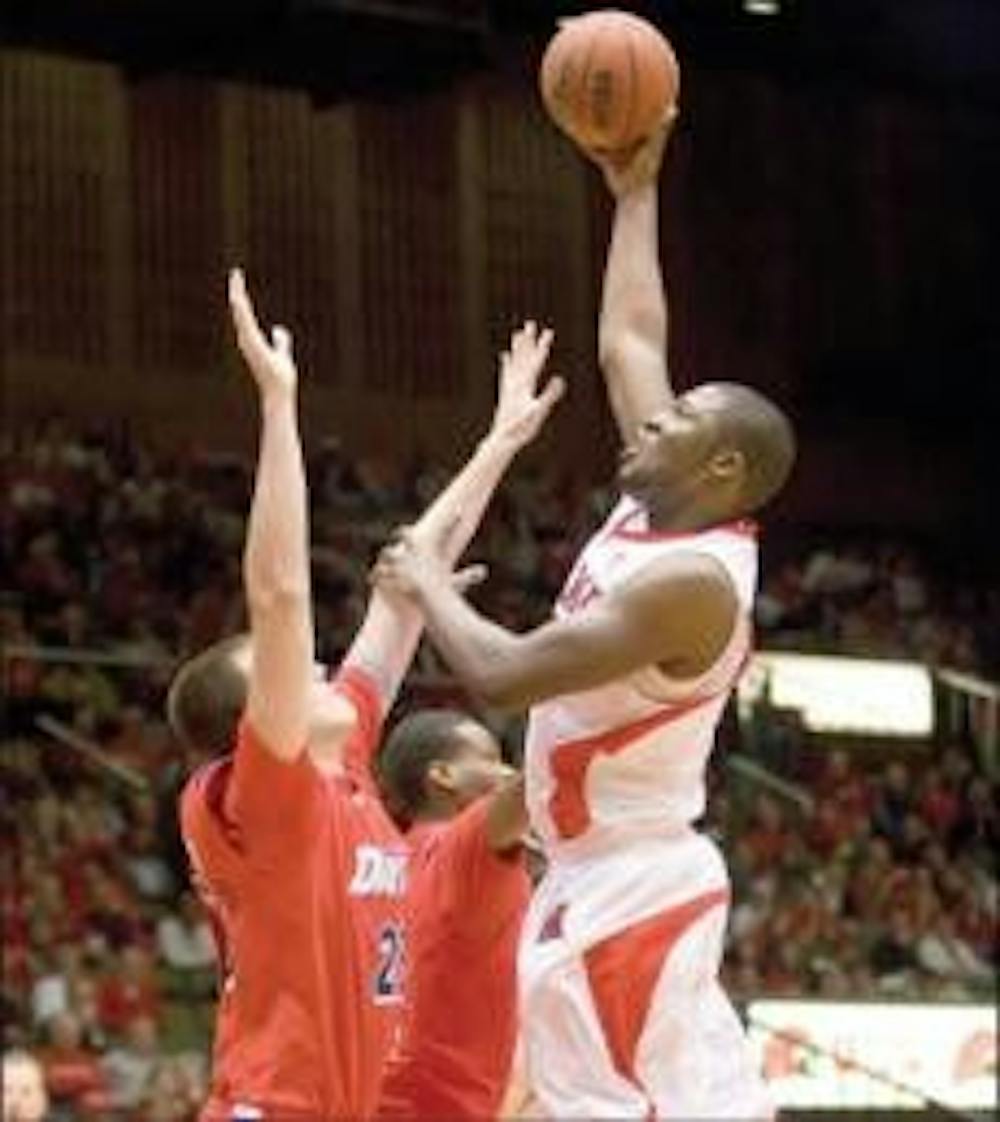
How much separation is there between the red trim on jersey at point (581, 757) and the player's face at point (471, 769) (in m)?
0.99

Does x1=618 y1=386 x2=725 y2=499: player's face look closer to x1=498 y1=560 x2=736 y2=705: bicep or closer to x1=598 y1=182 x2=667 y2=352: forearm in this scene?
x1=498 y1=560 x2=736 y2=705: bicep

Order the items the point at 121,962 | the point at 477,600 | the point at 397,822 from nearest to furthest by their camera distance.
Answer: the point at 397,822
the point at 121,962
the point at 477,600

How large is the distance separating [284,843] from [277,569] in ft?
1.50

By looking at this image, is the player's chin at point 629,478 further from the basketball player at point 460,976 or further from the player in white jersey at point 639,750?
the basketball player at point 460,976

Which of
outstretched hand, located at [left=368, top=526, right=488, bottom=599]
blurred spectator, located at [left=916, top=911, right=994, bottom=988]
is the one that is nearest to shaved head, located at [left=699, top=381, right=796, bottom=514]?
outstretched hand, located at [left=368, top=526, right=488, bottom=599]

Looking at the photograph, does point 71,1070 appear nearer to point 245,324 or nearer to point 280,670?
point 280,670

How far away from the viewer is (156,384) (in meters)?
17.8

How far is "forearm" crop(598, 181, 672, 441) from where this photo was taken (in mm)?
5348

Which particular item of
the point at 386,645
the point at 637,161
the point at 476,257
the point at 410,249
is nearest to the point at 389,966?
the point at 386,645

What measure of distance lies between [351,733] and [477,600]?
37.8 ft

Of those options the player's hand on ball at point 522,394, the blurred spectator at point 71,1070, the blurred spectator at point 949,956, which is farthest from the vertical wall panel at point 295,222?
the player's hand on ball at point 522,394

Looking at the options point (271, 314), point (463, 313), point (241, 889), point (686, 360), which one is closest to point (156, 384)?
point (271, 314)

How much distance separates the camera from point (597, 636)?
4516mm

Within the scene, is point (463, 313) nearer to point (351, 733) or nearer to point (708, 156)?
point (708, 156)
